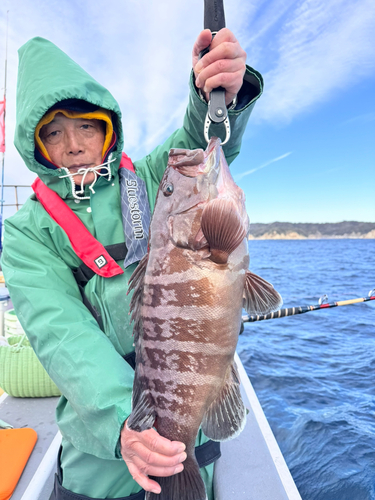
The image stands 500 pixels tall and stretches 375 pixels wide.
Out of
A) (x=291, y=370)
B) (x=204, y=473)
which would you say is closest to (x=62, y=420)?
(x=204, y=473)

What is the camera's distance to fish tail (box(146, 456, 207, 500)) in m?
1.59

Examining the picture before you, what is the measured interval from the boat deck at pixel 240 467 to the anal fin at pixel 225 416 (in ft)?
4.85

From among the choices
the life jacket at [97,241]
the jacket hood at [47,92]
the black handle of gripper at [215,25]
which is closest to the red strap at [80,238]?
the life jacket at [97,241]

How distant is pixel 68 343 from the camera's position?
1947 mm

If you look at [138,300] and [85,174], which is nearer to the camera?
[138,300]

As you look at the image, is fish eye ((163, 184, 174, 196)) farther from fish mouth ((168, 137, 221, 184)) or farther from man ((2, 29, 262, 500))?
man ((2, 29, 262, 500))

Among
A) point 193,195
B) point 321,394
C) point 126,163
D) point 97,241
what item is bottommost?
point 321,394

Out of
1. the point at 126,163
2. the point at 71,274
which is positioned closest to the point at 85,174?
the point at 126,163

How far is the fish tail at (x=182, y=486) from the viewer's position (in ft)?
5.21

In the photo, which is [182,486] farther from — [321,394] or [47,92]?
[321,394]

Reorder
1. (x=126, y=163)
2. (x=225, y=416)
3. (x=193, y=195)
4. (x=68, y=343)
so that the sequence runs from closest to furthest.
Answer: (x=225, y=416)
(x=193, y=195)
(x=68, y=343)
(x=126, y=163)

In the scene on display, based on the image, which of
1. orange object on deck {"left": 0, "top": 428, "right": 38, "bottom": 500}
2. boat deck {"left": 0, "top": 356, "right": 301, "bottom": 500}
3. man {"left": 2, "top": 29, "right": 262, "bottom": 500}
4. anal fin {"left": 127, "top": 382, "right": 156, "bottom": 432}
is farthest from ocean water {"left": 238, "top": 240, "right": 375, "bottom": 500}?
anal fin {"left": 127, "top": 382, "right": 156, "bottom": 432}

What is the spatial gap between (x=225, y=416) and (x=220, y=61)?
1.71 m

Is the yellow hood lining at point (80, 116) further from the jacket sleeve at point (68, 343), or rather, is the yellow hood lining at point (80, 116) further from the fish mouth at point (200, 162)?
the fish mouth at point (200, 162)
